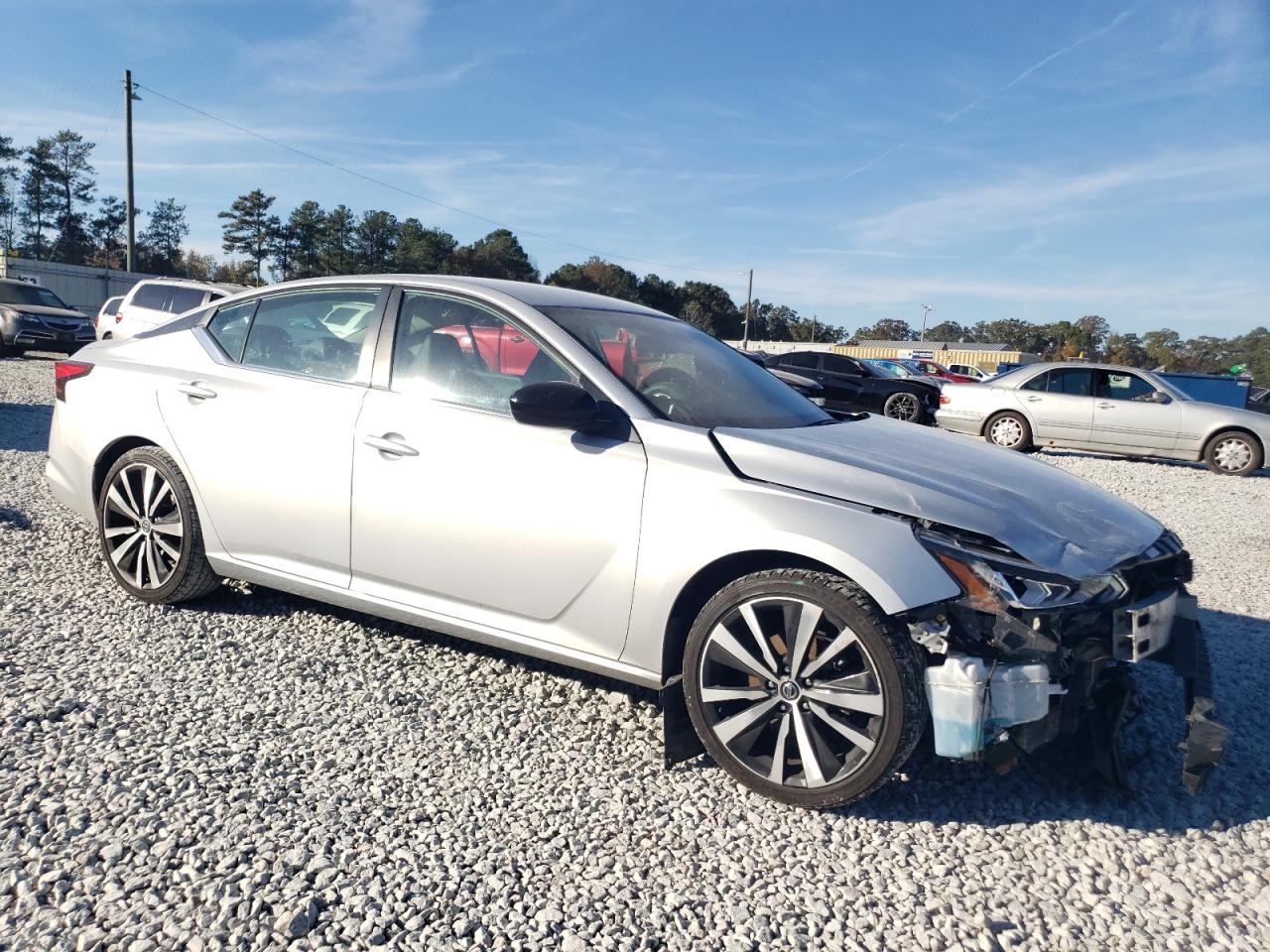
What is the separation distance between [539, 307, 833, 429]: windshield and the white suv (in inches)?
564

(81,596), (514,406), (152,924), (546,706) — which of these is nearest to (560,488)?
(514,406)

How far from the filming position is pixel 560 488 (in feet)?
10.2

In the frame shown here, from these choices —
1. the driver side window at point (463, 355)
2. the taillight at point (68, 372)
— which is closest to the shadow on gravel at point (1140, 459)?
the driver side window at point (463, 355)

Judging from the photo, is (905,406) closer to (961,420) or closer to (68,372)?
(961,420)

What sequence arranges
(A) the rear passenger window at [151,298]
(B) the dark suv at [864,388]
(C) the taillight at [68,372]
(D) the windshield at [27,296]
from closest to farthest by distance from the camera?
1. (C) the taillight at [68,372]
2. (A) the rear passenger window at [151,298]
3. (B) the dark suv at [864,388]
4. (D) the windshield at [27,296]

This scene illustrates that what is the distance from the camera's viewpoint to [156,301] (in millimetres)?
16344

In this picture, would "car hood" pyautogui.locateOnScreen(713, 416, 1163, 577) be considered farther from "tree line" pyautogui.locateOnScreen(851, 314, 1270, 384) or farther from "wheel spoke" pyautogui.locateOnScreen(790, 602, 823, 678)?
"tree line" pyautogui.locateOnScreen(851, 314, 1270, 384)

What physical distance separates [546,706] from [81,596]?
2522 mm

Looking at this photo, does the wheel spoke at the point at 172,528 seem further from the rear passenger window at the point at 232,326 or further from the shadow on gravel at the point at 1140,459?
the shadow on gravel at the point at 1140,459

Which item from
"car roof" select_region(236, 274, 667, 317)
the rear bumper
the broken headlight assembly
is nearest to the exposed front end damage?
the broken headlight assembly

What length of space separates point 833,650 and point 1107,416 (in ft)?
40.2

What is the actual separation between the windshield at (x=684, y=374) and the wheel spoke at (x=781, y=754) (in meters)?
1.06

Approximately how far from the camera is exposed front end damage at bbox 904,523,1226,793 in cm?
257

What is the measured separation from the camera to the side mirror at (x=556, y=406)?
9.95 feet
